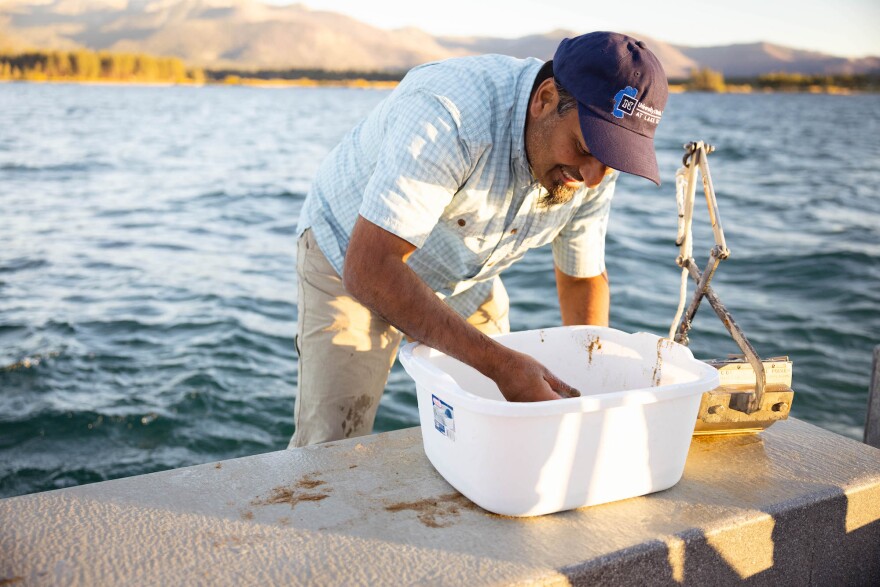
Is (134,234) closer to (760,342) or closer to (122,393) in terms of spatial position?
(122,393)

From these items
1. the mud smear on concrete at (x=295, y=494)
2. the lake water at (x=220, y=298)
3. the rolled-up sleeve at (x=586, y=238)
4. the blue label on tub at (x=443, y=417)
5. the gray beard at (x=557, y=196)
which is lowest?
the lake water at (x=220, y=298)

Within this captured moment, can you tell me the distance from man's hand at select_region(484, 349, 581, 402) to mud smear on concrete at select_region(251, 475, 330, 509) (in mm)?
542

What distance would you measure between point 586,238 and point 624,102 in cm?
83

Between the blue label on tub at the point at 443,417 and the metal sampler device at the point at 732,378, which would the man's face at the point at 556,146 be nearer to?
the metal sampler device at the point at 732,378

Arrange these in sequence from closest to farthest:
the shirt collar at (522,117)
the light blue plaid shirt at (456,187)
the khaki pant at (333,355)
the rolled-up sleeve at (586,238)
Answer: the light blue plaid shirt at (456,187) → the shirt collar at (522,117) → the khaki pant at (333,355) → the rolled-up sleeve at (586,238)

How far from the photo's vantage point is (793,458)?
7.59ft

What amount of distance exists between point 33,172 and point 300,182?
220 inches

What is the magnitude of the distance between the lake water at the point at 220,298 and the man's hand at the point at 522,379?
3114 mm

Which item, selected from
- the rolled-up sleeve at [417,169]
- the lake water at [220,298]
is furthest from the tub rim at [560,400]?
the lake water at [220,298]

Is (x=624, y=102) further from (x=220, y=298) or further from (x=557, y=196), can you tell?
(x=220, y=298)

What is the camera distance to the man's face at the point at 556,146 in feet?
6.81

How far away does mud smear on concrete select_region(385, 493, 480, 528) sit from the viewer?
1.92 m

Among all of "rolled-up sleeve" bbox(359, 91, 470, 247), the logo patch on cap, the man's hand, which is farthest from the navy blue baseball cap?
the man's hand

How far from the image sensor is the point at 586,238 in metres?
2.75
